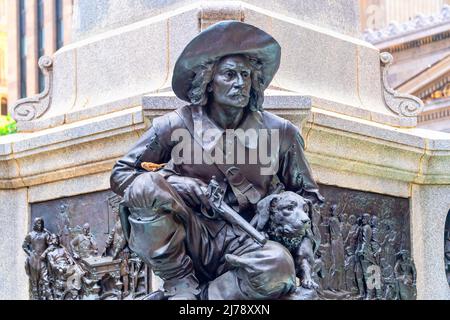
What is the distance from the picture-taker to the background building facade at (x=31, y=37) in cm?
7419

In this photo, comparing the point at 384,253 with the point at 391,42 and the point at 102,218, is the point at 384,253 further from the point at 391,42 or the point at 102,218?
the point at 391,42

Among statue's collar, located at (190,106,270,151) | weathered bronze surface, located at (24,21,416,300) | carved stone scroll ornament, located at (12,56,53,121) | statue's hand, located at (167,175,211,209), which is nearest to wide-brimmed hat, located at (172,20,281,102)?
weathered bronze surface, located at (24,21,416,300)

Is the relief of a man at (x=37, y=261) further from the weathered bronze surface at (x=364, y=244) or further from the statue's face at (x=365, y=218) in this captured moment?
the statue's face at (x=365, y=218)

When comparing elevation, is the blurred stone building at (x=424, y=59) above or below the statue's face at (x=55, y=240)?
above

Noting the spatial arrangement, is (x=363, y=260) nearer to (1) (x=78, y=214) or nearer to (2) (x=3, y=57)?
(1) (x=78, y=214)

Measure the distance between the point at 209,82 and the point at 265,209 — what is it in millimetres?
1003

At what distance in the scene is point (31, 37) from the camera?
76312mm

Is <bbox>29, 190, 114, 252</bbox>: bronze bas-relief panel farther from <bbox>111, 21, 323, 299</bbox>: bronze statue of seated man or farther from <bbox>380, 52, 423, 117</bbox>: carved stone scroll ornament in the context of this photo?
<bbox>380, 52, 423, 117</bbox>: carved stone scroll ornament

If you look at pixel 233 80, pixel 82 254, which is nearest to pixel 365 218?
pixel 82 254

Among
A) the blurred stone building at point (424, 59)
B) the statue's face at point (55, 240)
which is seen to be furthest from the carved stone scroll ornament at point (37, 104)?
the blurred stone building at point (424, 59)

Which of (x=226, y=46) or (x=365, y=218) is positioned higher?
(x=226, y=46)

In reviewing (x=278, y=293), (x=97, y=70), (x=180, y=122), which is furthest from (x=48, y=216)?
(x=278, y=293)

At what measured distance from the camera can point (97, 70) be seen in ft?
40.5

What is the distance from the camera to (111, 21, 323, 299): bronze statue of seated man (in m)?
8.55
